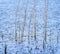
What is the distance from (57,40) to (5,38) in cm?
56

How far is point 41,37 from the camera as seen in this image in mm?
2496

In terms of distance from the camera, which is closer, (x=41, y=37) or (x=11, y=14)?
(x=41, y=37)

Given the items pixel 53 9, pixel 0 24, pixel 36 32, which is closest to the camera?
pixel 36 32

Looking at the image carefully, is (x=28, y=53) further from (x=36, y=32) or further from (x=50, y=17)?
(x=50, y=17)

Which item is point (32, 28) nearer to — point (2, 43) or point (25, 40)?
point (25, 40)

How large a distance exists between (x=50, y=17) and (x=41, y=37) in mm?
759

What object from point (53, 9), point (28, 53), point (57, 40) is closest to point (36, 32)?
point (57, 40)

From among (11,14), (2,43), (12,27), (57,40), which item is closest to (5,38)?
(2,43)

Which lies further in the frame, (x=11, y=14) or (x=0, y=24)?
(x=11, y=14)

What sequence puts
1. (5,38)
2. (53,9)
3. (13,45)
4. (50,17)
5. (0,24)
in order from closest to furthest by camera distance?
(13,45)
(5,38)
(0,24)
(50,17)
(53,9)

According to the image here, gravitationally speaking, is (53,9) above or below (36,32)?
above

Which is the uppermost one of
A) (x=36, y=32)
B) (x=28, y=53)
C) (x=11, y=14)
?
(x=11, y=14)

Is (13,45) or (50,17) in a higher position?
(50,17)

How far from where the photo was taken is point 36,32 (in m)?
2.63
